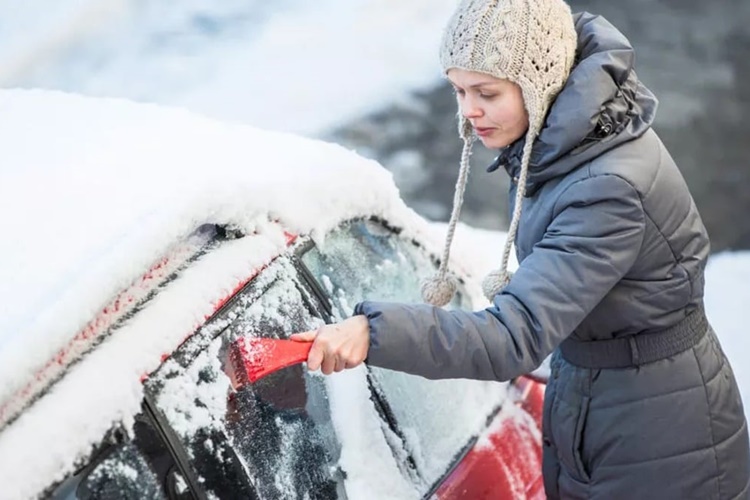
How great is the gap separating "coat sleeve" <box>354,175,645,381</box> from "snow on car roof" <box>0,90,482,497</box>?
369 millimetres

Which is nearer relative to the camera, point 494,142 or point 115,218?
Answer: point 115,218

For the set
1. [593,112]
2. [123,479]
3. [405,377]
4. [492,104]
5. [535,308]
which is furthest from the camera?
[405,377]

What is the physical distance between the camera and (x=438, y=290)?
2.32 meters

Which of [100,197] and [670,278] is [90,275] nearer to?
[100,197]

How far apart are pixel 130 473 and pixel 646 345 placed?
1.15 metres

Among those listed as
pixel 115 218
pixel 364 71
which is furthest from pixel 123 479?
pixel 364 71

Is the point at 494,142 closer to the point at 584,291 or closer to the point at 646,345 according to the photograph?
the point at 584,291

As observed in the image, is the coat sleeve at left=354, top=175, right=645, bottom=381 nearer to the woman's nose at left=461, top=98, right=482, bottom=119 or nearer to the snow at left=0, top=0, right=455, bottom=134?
the woman's nose at left=461, top=98, right=482, bottom=119

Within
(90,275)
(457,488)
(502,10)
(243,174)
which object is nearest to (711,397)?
(457,488)

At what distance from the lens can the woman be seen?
175 centimetres

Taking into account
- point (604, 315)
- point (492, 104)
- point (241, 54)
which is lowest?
point (604, 315)

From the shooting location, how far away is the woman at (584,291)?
68.7 inches

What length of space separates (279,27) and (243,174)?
6937mm

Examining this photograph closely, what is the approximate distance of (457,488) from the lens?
227 centimetres
